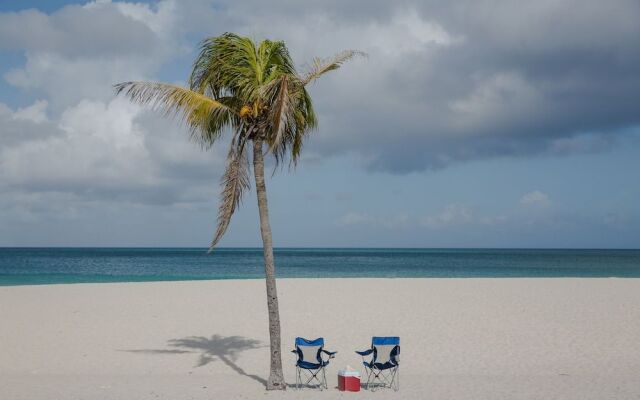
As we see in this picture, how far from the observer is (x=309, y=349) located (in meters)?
8.85

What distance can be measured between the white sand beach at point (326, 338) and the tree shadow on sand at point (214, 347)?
0.03 m

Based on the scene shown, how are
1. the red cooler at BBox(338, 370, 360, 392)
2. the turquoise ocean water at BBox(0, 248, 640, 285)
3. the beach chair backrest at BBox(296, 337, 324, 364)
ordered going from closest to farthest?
the red cooler at BBox(338, 370, 360, 392) → the beach chair backrest at BBox(296, 337, 324, 364) → the turquoise ocean water at BBox(0, 248, 640, 285)

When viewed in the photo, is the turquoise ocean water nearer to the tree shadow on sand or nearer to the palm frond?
the tree shadow on sand

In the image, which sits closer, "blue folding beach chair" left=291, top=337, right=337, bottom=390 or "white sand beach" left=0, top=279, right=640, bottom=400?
"blue folding beach chair" left=291, top=337, right=337, bottom=390

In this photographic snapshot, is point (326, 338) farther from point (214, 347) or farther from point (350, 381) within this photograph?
point (350, 381)

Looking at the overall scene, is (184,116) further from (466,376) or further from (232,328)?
(232,328)

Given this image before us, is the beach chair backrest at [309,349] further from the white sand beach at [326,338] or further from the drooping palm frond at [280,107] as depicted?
the drooping palm frond at [280,107]

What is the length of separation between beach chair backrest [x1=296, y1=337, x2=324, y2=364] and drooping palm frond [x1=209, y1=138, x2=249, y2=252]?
1988 mm

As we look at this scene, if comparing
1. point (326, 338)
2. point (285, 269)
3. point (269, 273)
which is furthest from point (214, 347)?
point (285, 269)

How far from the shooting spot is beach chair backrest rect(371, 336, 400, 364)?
852 centimetres

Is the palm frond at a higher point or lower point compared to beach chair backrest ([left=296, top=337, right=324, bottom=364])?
higher

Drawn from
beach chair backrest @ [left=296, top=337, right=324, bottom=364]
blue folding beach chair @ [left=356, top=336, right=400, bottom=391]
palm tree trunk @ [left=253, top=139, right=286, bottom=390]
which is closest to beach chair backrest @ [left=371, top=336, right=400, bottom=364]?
blue folding beach chair @ [left=356, top=336, right=400, bottom=391]

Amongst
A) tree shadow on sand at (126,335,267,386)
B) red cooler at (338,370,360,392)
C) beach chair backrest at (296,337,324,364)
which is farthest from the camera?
tree shadow on sand at (126,335,267,386)

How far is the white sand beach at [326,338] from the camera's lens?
8617 millimetres
